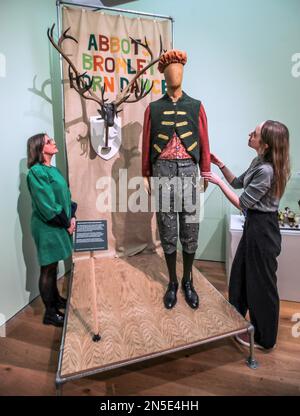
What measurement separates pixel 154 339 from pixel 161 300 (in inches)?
17.6

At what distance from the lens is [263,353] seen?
1.95 meters

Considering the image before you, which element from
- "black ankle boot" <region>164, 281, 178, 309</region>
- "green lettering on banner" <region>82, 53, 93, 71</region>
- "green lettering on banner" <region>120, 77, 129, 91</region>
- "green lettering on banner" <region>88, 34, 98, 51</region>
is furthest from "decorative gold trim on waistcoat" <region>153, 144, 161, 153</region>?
"green lettering on banner" <region>88, 34, 98, 51</region>

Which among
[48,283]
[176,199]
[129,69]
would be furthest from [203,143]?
[48,283]

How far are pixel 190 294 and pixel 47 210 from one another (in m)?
1.20

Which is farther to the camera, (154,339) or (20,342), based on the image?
(20,342)

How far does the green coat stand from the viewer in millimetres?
1998

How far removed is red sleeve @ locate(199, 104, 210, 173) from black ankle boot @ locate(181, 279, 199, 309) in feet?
2.85

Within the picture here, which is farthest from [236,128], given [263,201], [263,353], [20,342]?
[20,342]

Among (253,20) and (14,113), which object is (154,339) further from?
(253,20)

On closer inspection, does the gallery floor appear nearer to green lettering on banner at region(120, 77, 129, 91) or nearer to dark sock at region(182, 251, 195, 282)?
dark sock at region(182, 251, 195, 282)

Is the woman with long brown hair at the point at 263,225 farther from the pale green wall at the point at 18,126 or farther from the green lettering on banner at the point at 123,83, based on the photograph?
the pale green wall at the point at 18,126

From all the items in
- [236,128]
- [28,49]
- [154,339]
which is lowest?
[154,339]

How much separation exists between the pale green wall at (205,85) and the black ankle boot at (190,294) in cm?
127

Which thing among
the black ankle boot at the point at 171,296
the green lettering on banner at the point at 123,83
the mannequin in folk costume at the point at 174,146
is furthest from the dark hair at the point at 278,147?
the green lettering on banner at the point at 123,83
